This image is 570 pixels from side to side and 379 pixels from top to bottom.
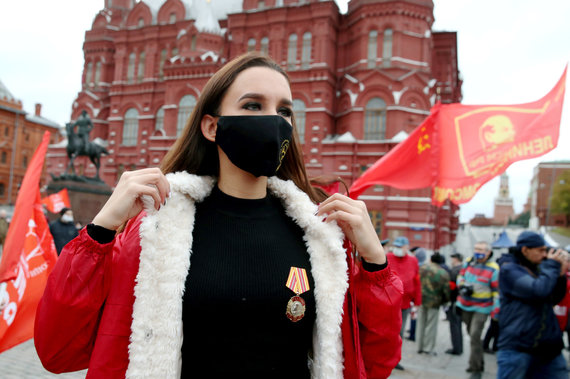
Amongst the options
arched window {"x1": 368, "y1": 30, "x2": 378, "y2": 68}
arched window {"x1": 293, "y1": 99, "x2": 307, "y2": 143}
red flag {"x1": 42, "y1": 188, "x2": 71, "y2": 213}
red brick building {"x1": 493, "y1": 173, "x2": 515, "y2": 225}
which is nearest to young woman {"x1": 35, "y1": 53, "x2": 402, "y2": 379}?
red flag {"x1": 42, "y1": 188, "x2": 71, "y2": 213}

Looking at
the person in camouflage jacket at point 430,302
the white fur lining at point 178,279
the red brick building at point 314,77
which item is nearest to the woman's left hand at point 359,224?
the white fur lining at point 178,279

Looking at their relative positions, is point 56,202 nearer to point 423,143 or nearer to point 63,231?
point 63,231

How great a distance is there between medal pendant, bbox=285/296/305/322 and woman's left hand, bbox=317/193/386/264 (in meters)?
0.30

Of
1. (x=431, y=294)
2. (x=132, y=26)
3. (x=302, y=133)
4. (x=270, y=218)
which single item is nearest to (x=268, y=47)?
(x=302, y=133)

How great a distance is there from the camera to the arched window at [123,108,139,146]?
110 feet

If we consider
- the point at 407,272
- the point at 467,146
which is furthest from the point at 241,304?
the point at 407,272

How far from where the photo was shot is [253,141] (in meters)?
1.70

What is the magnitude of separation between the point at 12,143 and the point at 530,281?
189 feet

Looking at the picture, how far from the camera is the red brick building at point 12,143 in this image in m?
49.1

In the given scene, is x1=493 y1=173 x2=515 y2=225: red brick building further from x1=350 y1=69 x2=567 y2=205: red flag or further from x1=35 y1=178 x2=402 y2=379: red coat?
x1=35 y1=178 x2=402 y2=379: red coat

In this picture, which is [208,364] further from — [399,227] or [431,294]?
[399,227]

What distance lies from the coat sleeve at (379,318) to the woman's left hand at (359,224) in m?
0.07

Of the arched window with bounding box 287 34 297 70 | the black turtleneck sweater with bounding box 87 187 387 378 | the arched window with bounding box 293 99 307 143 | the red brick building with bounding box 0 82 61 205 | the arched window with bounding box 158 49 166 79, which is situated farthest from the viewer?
the red brick building with bounding box 0 82 61 205

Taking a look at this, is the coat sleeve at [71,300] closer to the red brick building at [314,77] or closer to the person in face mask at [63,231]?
the person in face mask at [63,231]
